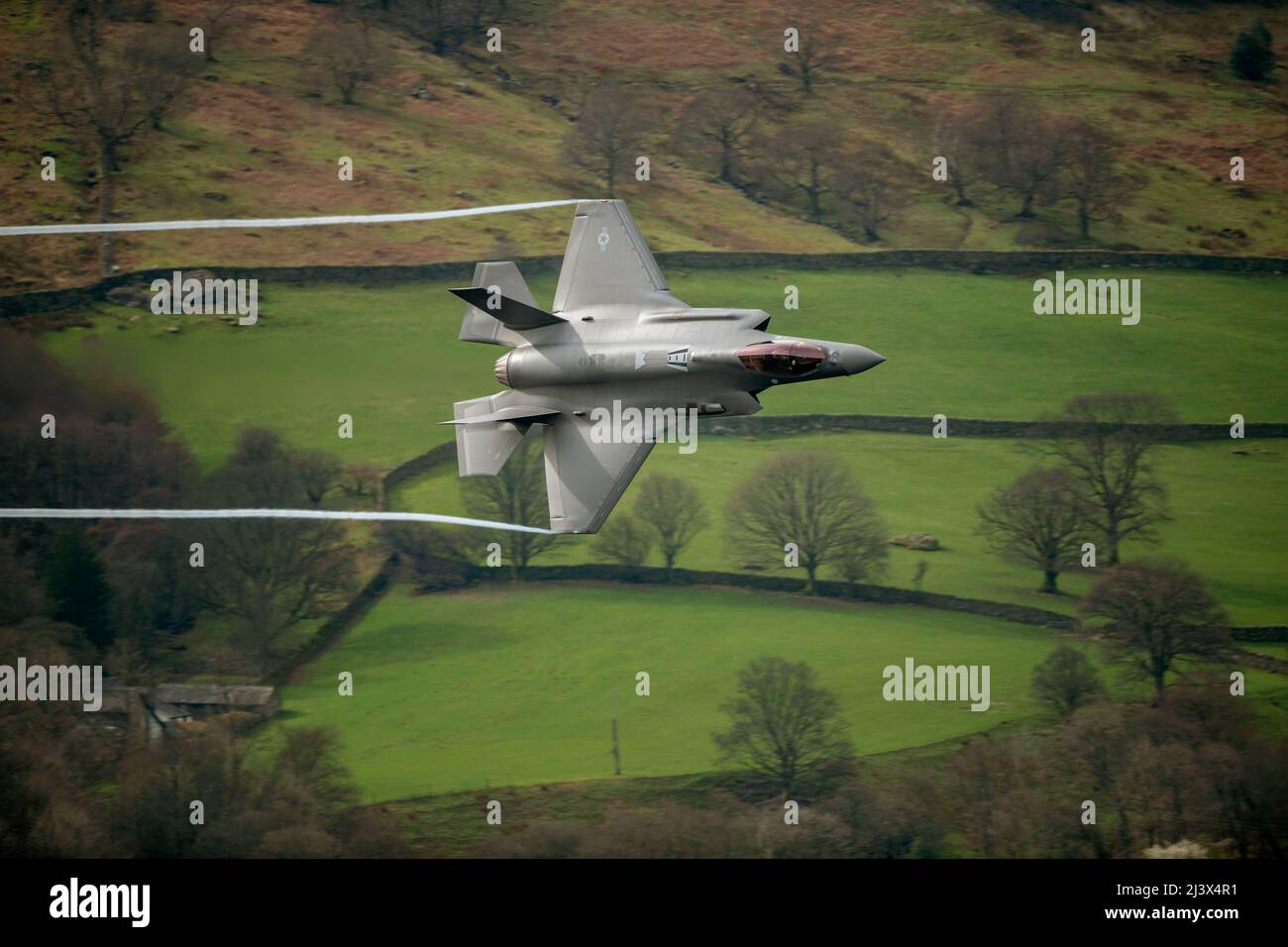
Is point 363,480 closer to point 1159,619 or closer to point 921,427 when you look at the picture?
point 921,427

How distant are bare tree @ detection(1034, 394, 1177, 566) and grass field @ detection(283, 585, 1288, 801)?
892 centimetres

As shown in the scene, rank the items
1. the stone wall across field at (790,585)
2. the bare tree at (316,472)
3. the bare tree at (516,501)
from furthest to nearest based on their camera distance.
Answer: the bare tree at (316,472), the bare tree at (516,501), the stone wall across field at (790,585)

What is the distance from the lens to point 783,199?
11375 cm

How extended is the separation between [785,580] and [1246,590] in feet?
76.6

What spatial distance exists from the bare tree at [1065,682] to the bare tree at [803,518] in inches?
421

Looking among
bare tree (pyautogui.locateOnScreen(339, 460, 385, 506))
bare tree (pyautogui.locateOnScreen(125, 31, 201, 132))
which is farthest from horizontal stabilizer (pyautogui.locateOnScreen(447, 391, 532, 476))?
bare tree (pyautogui.locateOnScreen(125, 31, 201, 132))

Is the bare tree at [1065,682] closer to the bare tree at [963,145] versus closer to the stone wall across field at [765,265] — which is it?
the stone wall across field at [765,265]

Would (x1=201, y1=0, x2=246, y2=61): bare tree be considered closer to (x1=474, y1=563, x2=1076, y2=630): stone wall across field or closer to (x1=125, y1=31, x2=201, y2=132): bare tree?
(x1=125, y1=31, x2=201, y2=132): bare tree

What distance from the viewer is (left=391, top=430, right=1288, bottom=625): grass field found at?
8988 cm

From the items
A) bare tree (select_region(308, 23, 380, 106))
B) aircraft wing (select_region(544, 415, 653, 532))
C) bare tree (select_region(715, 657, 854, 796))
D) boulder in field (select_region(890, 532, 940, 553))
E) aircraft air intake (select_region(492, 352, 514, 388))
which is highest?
bare tree (select_region(308, 23, 380, 106))

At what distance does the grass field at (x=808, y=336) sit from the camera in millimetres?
92438

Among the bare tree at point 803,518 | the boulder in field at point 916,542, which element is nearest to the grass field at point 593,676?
the bare tree at point 803,518
